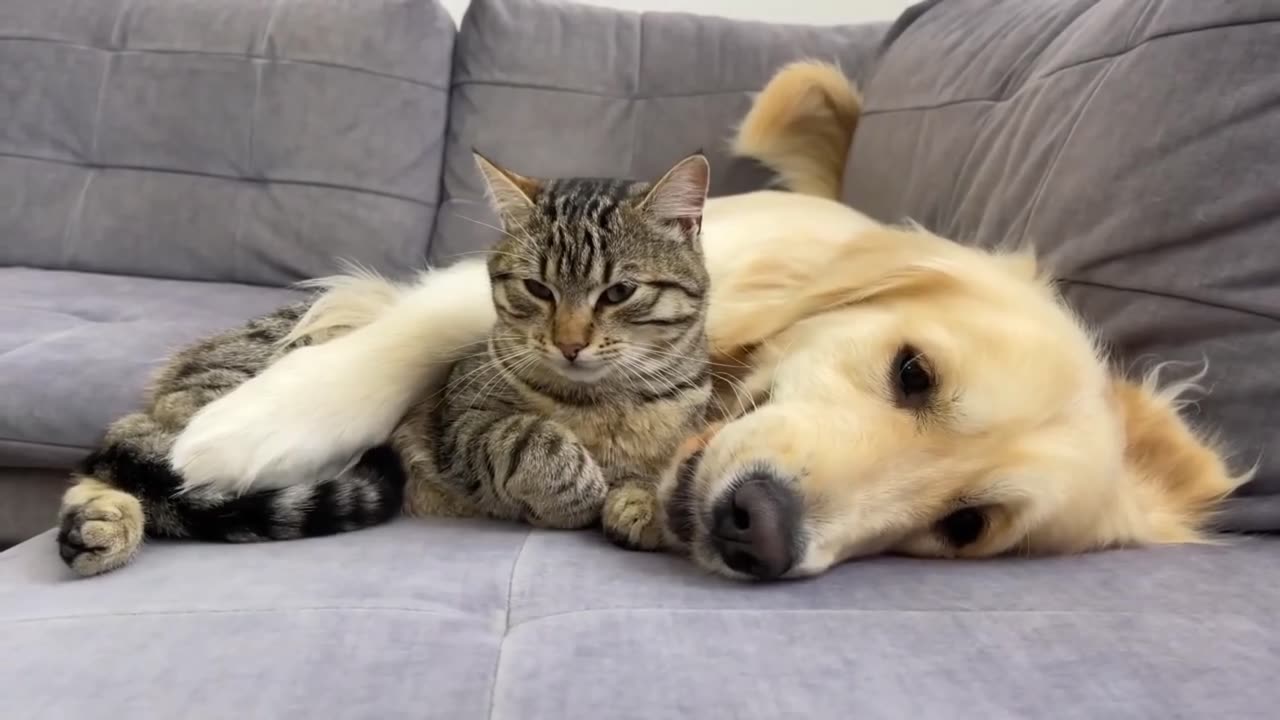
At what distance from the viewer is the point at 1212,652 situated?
2.35 feet

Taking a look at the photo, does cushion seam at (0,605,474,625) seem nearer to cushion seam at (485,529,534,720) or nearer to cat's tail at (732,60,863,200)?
cushion seam at (485,529,534,720)

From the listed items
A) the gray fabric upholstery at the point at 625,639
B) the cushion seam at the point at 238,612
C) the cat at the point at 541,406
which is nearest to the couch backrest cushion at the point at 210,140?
the cat at the point at 541,406

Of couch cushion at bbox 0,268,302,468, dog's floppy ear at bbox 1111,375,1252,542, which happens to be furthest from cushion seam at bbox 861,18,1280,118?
couch cushion at bbox 0,268,302,468

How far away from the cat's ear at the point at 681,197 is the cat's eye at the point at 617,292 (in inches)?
5.0

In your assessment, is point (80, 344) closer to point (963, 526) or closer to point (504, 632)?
point (504, 632)

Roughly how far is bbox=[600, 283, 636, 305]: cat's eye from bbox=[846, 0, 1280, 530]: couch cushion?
621mm

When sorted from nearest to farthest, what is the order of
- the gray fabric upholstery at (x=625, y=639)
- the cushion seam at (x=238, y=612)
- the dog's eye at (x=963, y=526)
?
1. the gray fabric upholstery at (x=625, y=639)
2. the cushion seam at (x=238, y=612)
3. the dog's eye at (x=963, y=526)

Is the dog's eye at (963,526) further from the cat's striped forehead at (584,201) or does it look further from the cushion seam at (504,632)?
the cat's striped forehead at (584,201)

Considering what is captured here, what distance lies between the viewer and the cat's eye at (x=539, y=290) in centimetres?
124

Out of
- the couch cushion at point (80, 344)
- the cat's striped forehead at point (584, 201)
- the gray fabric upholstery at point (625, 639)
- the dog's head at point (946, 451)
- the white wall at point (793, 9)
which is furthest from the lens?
the white wall at point (793, 9)

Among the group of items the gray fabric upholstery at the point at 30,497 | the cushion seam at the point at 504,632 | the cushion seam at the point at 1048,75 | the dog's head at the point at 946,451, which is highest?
the cushion seam at the point at 1048,75

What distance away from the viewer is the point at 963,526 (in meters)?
1.05

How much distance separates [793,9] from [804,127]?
37.2 inches

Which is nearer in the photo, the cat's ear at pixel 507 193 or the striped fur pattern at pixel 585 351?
the striped fur pattern at pixel 585 351
